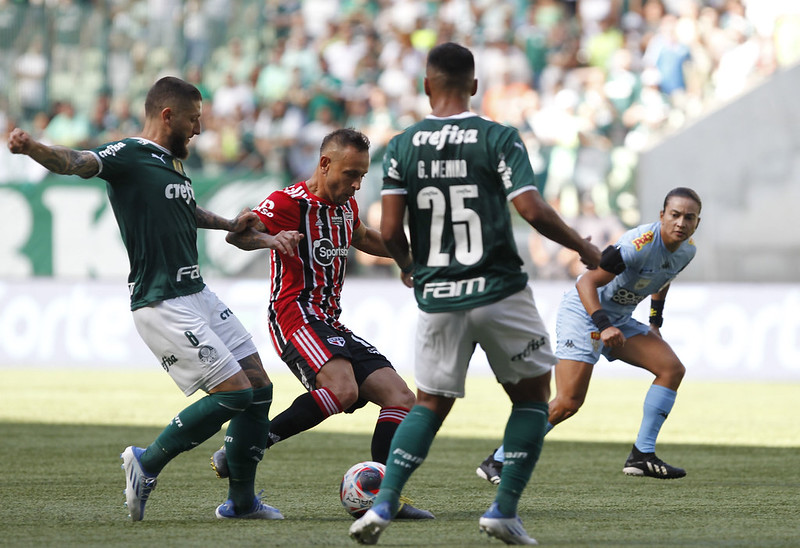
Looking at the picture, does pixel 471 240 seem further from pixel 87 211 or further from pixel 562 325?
pixel 87 211

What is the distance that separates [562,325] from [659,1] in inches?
562

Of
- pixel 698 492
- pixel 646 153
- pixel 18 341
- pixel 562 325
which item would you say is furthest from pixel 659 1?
pixel 698 492

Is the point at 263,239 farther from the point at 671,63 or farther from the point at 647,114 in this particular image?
the point at 671,63

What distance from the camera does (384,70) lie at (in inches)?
818

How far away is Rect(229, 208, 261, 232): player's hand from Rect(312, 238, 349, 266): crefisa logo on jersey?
1.88 feet

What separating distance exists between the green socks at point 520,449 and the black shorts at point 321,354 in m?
1.48

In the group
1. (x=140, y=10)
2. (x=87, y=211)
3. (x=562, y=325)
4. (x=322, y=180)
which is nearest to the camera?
(x=322, y=180)

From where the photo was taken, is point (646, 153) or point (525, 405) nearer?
point (525, 405)

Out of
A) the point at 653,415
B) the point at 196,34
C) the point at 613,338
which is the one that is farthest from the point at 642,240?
the point at 196,34

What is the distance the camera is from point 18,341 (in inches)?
692

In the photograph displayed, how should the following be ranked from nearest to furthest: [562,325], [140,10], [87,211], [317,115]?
[562,325], [87,211], [317,115], [140,10]

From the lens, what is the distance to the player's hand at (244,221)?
6.33m

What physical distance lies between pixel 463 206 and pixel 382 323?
37.6 ft

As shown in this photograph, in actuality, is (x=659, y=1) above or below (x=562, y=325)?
above
